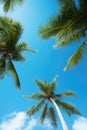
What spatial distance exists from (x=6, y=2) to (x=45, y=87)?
16.0 m

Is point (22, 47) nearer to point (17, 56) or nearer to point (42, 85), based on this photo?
point (17, 56)

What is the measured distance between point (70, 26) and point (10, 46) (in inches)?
313

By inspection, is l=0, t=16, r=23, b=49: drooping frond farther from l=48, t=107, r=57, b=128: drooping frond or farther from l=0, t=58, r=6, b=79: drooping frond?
l=48, t=107, r=57, b=128: drooping frond

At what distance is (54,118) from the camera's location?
2648cm

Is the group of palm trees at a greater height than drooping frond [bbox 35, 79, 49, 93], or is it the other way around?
drooping frond [bbox 35, 79, 49, 93]

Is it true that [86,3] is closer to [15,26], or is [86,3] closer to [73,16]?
[73,16]

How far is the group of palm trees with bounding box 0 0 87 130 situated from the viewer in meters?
11.8

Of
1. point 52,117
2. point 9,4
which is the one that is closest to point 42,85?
point 52,117

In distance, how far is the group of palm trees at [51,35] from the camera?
38.8 feet

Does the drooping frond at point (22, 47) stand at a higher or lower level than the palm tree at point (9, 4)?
higher

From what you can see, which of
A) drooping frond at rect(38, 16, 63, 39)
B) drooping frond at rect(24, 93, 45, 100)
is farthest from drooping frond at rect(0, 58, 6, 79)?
drooping frond at rect(24, 93, 45, 100)

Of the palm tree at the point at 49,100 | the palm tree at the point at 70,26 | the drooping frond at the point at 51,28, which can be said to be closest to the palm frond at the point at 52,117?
the palm tree at the point at 49,100

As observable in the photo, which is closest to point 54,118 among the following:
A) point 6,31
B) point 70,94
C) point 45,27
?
point 70,94

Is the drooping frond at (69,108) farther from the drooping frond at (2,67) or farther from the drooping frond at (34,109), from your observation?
the drooping frond at (2,67)
